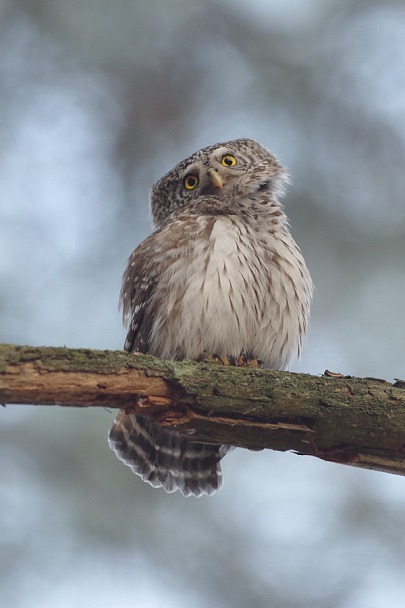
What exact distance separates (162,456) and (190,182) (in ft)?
5.73

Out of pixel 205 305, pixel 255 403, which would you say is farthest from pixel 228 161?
pixel 255 403

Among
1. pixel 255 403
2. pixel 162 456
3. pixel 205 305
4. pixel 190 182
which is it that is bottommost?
pixel 255 403

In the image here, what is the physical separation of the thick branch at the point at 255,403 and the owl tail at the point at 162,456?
1.03m

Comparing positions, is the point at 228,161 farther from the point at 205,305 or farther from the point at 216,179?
the point at 205,305

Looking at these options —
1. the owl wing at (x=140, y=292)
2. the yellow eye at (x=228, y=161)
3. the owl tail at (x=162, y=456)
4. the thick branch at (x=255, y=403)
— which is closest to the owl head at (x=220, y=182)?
the yellow eye at (x=228, y=161)

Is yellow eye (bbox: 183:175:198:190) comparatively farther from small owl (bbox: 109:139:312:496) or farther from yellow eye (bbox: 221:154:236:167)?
small owl (bbox: 109:139:312:496)

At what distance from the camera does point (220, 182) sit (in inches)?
191

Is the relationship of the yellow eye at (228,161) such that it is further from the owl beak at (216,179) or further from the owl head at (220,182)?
the owl beak at (216,179)

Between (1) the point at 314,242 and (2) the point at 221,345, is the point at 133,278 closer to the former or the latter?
(2) the point at 221,345

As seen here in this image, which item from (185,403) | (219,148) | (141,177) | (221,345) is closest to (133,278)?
(221,345)

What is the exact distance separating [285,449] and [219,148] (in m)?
2.49

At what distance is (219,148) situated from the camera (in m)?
5.21

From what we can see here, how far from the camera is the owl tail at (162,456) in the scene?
13.9ft

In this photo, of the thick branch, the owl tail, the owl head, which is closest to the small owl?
the owl tail
